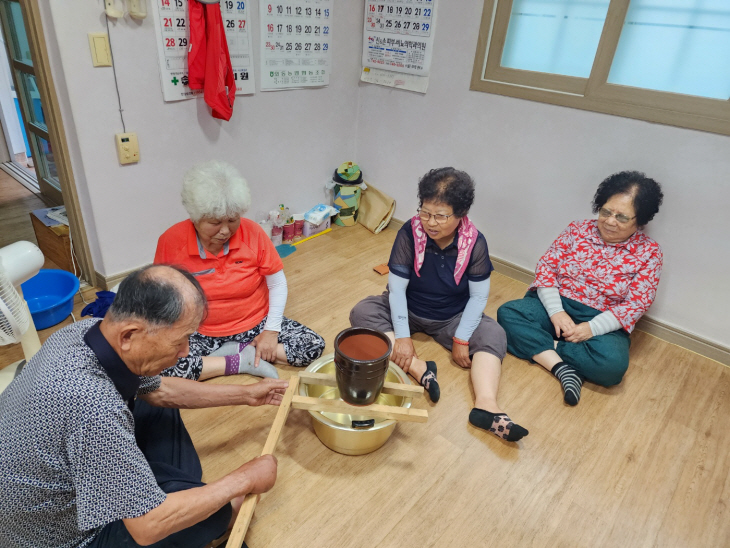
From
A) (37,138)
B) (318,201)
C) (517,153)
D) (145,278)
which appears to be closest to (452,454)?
(145,278)

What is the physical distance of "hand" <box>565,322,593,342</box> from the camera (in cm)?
189

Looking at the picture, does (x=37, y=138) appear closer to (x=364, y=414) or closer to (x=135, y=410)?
(x=135, y=410)

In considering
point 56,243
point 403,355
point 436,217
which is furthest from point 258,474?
point 56,243

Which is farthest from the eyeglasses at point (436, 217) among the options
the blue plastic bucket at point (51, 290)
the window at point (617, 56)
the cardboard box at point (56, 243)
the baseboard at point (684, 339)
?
the cardboard box at point (56, 243)

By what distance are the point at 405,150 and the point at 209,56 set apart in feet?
4.08

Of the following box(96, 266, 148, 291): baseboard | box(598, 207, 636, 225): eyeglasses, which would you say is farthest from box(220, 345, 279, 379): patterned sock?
box(598, 207, 636, 225): eyeglasses

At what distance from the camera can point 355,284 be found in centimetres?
249

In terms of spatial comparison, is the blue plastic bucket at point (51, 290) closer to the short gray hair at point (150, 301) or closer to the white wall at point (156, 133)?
the white wall at point (156, 133)

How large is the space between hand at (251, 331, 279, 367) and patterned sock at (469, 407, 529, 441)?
29.9 inches

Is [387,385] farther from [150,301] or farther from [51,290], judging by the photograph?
[51,290]

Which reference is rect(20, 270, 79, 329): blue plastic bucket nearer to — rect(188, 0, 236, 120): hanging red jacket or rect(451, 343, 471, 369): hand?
rect(188, 0, 236, 120): hanging red jacket

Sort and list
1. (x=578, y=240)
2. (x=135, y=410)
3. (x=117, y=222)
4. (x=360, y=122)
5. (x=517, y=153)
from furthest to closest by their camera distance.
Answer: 1. (x=360, y=122)
2. (x=517, y=153)
3. (x=117, y=222)
4. (x=578, y=240)
5. (x=135, y=410)

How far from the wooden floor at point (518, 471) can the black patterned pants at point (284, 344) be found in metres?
0.08

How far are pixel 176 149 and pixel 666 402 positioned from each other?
7.75ft
